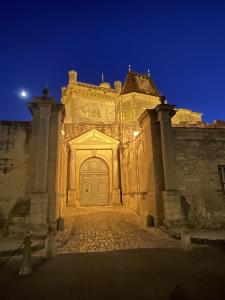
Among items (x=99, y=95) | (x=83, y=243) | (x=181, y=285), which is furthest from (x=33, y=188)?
(x=99, y=95)

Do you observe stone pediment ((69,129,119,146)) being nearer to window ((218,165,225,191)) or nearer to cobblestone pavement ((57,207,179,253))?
Result: cobblestone pavement ((57,207,179,253))

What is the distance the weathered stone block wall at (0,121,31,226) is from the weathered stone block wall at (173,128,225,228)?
20.6ft

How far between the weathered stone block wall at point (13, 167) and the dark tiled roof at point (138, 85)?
16874 millimetres

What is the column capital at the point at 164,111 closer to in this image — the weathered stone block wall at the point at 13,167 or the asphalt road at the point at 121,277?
the asphalt road at the point at 121,277

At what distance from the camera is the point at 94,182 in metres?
13.8

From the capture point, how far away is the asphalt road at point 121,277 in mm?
2650

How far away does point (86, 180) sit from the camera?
1368 centimetres

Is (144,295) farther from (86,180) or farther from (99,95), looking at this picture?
(99,95)

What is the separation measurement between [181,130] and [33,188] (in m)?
6.71

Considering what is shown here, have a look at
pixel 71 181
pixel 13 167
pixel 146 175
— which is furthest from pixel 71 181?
pixel 146 175

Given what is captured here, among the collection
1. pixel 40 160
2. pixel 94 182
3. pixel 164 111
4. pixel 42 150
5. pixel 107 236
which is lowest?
pixel 107 236

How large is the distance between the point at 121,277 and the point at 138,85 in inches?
906

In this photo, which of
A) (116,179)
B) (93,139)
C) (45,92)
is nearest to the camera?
(45,92)

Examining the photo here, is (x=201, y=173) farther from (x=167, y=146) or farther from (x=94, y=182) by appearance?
(x=94, y=182)
